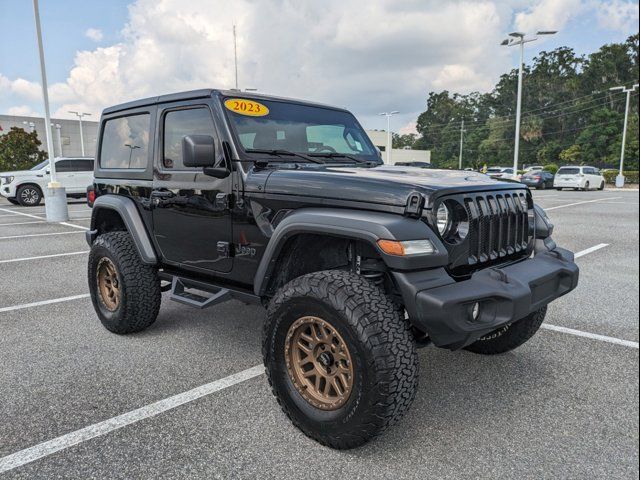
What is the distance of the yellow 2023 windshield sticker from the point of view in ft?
11.4

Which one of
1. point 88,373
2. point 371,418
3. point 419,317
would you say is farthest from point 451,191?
point 88,373

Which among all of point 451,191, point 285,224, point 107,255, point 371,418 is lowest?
point 371,418

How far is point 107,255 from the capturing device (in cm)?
414

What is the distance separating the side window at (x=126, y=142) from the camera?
409 cm

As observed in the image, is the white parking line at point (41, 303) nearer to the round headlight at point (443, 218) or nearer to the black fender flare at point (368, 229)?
the black fender flare at point (368, 229)

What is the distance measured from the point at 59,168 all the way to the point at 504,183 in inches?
700

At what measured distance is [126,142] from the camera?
4328mm

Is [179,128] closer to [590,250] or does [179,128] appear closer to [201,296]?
[201,296]

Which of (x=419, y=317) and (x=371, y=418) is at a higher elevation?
(x=419, y=317)

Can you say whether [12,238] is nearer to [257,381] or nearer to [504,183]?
[257,381]

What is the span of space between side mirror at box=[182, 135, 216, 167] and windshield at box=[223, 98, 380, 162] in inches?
11.7

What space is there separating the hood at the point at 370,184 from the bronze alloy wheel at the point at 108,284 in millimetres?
1983

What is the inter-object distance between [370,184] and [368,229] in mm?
324

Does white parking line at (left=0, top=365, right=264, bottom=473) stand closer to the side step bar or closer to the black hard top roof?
the side step bar
